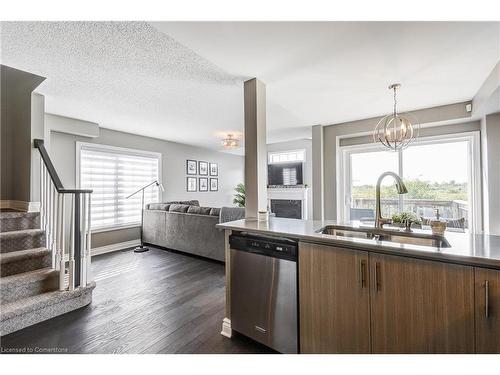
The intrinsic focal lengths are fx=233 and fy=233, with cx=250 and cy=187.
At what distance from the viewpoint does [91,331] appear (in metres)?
1.95

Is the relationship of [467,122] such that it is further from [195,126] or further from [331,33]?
[195,126]

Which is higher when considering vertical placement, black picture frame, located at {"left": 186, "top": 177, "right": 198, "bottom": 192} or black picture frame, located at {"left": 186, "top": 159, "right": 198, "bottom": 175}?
black picture frame, located at {"left": 186, "top": 159, "right": 198, "bottom": 175}

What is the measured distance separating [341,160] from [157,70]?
365 centimetres

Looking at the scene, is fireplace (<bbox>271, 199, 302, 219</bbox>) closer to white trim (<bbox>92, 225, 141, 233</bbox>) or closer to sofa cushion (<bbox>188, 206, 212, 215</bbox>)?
sofa cushion (<bbox>188, 206, 212, 215</bbox>)

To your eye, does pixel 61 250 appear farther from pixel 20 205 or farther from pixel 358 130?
pixel 358 130

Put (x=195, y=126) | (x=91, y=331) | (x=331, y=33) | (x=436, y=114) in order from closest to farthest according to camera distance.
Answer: (x=331, y=33) → (x=91, y=331) → (x=436, y=114) → (x=195, y=126)

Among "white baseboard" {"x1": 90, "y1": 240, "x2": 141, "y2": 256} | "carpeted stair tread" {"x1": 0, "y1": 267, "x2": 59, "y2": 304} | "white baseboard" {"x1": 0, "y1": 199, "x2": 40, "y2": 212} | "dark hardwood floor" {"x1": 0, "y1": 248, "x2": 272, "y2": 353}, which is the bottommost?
"dark hardwood floor" {"x1": 0, "y1": 248, "x2": 272, "y2": 353}

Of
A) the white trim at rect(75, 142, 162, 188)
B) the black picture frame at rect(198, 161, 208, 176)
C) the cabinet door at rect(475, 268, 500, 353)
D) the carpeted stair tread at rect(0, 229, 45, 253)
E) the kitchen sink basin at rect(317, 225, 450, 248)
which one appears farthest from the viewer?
the black picture frame at rect(198, 161, 208, 176)

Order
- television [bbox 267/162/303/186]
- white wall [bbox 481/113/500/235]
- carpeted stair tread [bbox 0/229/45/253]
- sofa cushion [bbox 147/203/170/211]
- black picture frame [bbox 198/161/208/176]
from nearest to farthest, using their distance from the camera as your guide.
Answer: carpeted stair tread [bbox 0/229/45/253] → white wall [bbox 481/113/500/235] → sofa cushion [bbox 147/203/170/211] → television [bbox 267/162/303/186] → black picture frame [bbox 198/161/208/176]

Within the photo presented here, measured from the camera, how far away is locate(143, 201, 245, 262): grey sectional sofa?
366cm

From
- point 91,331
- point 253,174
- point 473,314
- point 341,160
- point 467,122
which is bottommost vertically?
point 91,331

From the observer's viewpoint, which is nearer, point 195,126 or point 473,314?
point 473,314

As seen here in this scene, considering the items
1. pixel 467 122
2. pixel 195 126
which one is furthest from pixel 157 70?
pixel 467 122

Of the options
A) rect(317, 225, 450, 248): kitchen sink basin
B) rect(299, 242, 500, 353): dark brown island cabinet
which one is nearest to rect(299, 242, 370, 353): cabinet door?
rect(299, 242, 500, 353): dark brown island cabinet
